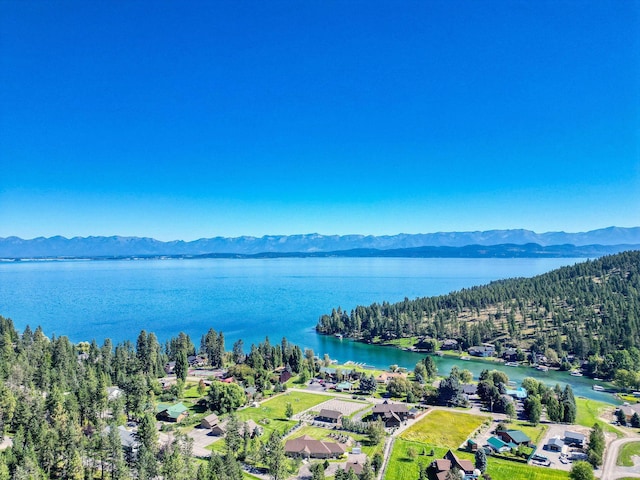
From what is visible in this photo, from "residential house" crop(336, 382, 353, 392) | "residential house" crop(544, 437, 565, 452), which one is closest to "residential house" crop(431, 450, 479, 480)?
"residential house" crop(544, 437, 565, 452)

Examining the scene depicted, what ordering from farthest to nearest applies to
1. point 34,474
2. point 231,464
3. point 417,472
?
point 417,472 < point 231,464 < point 34,474

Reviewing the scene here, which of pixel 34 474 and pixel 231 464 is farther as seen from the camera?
pixel 231 464

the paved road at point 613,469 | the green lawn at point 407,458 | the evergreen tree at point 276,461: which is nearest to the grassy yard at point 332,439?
the green lawn at point 407,458

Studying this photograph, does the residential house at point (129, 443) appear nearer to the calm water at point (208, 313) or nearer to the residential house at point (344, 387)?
the residential house at point (344, 387)

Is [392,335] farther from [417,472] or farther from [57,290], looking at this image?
[57,290]

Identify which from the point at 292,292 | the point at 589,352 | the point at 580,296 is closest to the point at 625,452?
the point at 589,352

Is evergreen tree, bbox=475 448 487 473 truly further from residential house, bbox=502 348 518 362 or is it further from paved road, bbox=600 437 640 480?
residential house, bbox=502 348 518 362
